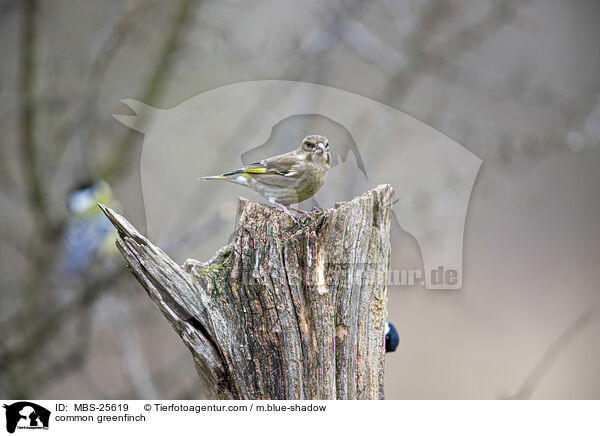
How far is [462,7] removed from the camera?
6.72 ft

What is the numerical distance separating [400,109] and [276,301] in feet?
2.79

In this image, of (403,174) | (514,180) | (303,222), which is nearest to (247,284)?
(303,222)

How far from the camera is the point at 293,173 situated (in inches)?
62.9

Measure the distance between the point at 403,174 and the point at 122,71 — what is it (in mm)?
1028

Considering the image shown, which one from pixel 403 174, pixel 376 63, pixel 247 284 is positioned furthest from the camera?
pixel 376 63

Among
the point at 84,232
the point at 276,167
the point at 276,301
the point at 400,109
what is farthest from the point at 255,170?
the point at 84,232

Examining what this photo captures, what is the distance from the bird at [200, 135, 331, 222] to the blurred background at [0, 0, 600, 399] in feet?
1.19

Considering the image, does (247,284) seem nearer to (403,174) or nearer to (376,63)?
(403,174)

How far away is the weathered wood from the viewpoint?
143 centimetres
